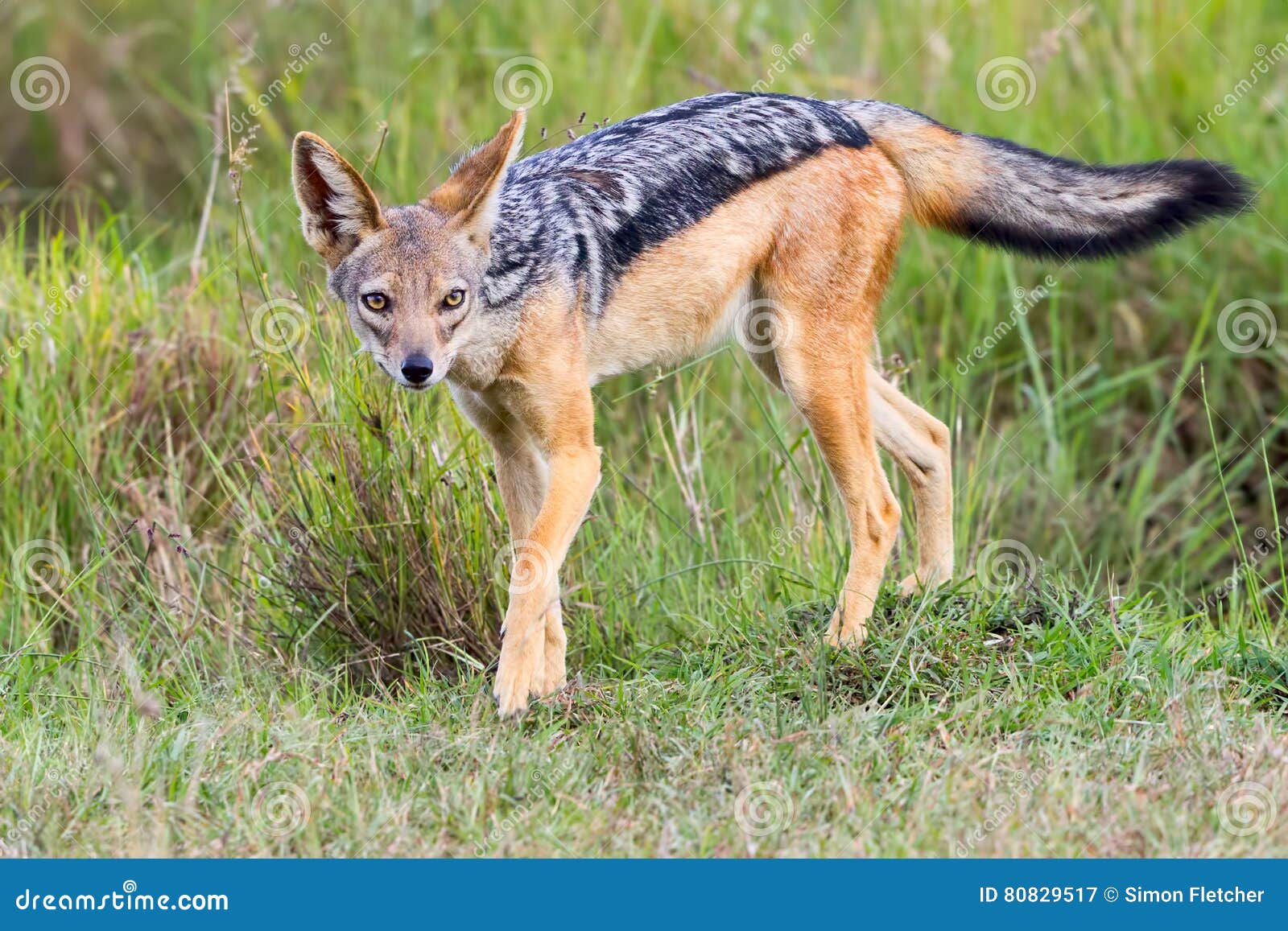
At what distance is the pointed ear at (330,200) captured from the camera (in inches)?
187

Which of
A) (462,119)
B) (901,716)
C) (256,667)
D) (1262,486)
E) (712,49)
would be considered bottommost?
(256,667)

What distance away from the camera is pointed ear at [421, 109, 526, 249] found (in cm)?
487

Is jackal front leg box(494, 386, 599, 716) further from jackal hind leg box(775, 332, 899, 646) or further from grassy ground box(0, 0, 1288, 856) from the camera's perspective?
jackal hind leg box(775, 332, 899, 646)

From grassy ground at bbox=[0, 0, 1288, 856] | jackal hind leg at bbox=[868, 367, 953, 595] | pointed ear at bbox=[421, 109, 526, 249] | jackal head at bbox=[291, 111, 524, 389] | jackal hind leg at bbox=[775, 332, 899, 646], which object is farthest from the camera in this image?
jackal hind leg at bbox=[868, 367, 953, 595]

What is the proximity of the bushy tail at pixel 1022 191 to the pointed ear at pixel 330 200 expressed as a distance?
196 centimetres

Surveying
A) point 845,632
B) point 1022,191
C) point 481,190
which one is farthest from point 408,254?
point 1022,191

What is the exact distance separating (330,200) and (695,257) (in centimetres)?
127

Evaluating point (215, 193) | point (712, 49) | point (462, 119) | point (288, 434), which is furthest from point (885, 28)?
point (288, 434)

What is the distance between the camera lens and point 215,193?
30.3ft

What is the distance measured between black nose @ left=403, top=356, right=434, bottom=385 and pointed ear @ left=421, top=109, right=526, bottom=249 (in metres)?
0.56

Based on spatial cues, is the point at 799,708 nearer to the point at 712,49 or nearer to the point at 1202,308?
the point at 1202,308

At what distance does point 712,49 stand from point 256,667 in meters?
5.33

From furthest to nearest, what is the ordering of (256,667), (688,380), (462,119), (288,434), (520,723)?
(462,119) < (688,380) < (288,434) < (256,667) < (520,723)

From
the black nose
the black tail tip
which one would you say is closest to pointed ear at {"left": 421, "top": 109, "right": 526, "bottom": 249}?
the black nose
